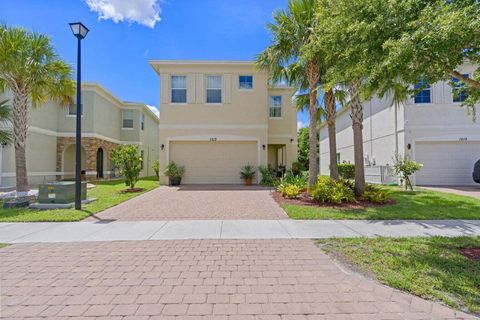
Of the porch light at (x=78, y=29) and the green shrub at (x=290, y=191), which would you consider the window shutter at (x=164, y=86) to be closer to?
the porch light at (x=78, y=29)

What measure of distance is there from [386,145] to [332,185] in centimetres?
981

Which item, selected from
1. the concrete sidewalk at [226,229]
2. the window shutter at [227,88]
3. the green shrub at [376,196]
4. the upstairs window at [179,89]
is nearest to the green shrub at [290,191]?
the green shrub at [376,196]

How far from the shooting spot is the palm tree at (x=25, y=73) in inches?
356

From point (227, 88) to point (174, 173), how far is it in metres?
6.42

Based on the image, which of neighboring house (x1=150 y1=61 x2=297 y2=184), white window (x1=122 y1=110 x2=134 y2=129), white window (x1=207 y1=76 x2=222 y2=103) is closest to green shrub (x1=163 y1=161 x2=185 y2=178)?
neighboring house (x1=150 y1=61 x2=297 y2=184)

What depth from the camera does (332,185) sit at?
9.12 metres

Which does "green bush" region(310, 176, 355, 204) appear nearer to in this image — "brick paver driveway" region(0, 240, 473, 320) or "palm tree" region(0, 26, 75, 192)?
"brick paver driveway" region(0, 240, 473, 320)

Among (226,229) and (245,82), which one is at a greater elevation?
(245,82)

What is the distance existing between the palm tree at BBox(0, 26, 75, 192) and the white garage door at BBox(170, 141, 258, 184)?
7069 mm

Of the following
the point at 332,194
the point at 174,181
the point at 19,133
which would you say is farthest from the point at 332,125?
the point at 19,133

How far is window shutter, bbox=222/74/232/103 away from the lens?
16.0 metres

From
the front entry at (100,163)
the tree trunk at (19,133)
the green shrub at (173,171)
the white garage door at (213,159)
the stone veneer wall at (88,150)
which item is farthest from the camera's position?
the front entry at (100,163)

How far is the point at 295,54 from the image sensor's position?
10.1 meters

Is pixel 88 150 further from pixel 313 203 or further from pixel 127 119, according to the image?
pixel 313 203
